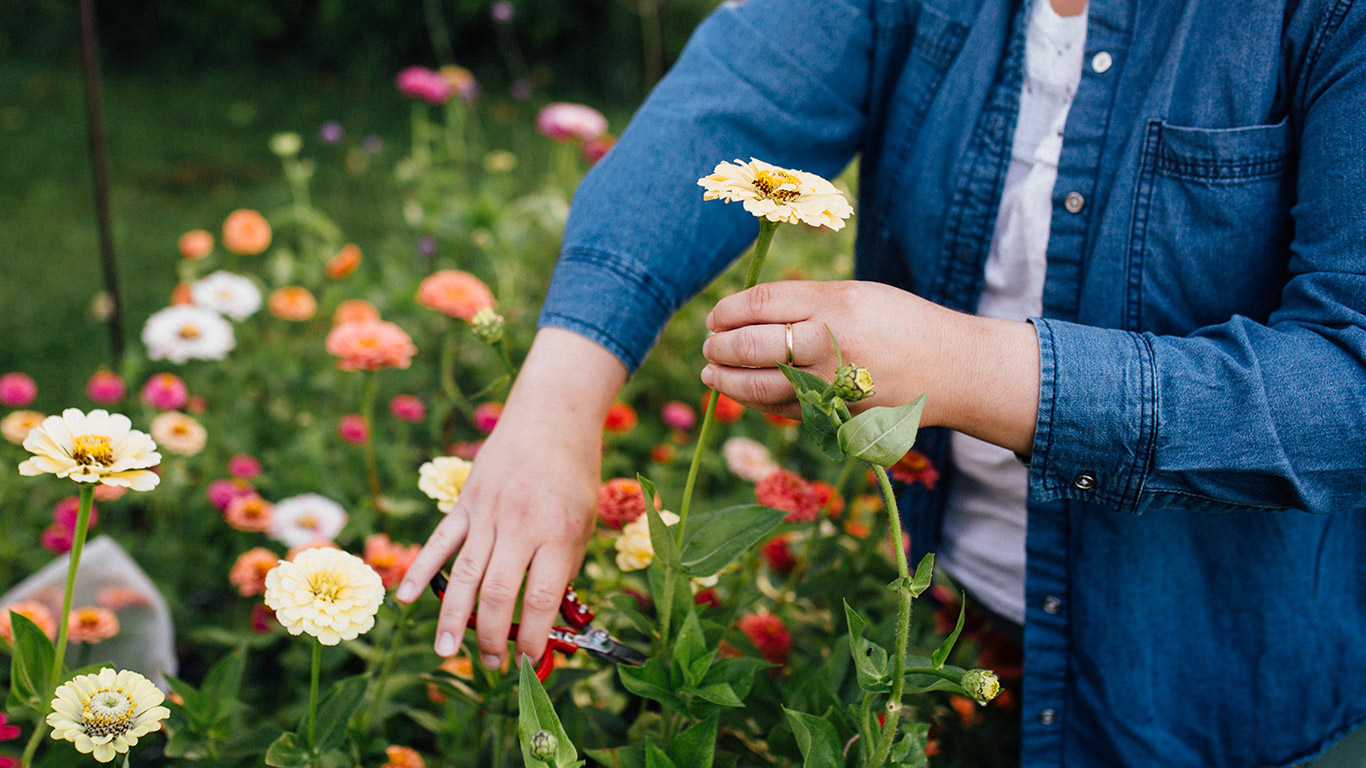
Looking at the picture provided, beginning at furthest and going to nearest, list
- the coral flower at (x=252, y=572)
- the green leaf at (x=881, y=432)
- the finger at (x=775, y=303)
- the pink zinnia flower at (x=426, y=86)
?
1. the pink zinnia flower at (x=426, y=86)
2. the coral flower at (x=252, y=572)
3. the finger at (x=775, y=303)
4. the green leaf at (x=881, y=432)

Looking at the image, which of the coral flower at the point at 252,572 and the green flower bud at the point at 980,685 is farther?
the coral flower at the point at 252,572

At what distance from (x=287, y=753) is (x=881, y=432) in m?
0.47

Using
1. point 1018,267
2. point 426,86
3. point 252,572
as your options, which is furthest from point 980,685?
point 426,86

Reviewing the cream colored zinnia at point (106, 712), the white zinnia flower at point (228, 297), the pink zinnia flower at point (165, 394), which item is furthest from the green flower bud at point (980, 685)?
the white zinnia flower at point (228, 297)

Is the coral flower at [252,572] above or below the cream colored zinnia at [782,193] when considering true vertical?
below

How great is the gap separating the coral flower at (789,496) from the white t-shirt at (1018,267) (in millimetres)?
161

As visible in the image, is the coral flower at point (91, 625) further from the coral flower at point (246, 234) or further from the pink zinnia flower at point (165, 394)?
the coral flower at point (246, 234)

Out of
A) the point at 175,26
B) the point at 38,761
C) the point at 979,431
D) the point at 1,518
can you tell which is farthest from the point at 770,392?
the point at 175,26

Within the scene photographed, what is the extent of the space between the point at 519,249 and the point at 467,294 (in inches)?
23.6

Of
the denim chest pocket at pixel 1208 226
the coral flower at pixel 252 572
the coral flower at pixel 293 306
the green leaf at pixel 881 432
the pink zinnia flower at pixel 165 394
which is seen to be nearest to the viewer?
the green leaf at pixel 881 432

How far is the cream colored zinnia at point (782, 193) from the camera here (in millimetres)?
541

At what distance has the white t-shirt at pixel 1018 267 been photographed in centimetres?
84

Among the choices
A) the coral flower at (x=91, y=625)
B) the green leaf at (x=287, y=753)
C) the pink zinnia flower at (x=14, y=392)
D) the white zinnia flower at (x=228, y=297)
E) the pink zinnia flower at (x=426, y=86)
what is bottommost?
the coral flower at (x=91, y=625)

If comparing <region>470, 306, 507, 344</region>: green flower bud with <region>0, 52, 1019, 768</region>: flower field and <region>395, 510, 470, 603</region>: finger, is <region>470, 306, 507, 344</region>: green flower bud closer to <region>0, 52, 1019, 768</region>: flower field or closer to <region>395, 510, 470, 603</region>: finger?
<region>0, 52, 1019, 768</region>: flower field
